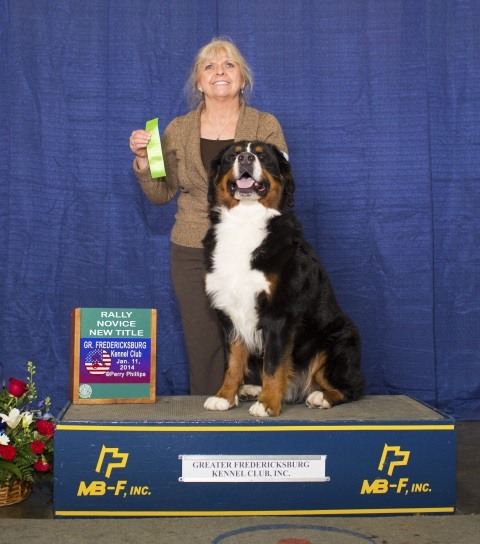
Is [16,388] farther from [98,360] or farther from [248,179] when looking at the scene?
[248,179]

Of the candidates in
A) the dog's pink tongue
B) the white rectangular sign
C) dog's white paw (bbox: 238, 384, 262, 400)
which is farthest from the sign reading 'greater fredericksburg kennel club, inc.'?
the dog's pink tongue

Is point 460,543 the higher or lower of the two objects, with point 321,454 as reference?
lower

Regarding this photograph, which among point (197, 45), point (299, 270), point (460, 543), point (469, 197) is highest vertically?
point (197, 45)

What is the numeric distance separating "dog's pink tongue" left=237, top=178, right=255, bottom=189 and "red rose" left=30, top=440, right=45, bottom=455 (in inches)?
51.4

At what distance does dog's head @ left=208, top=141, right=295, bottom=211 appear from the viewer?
2969 millimetres

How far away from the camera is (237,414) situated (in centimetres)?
279

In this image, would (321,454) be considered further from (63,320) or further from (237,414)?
(63,320)

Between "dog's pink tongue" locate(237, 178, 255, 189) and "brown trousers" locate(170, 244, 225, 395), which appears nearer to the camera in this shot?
"dog's pink tongue" locate(237, 178, 255, 189)

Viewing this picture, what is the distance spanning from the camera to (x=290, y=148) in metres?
4.41

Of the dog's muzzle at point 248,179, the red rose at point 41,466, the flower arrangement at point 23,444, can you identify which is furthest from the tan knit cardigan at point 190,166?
the red rose at point 41,466

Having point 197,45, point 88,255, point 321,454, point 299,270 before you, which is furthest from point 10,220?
point 321,454

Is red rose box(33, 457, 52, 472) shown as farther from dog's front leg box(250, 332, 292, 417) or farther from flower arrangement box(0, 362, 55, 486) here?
dog's front leg box(250, 332, 292, 417)

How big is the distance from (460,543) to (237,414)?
0.90 metres

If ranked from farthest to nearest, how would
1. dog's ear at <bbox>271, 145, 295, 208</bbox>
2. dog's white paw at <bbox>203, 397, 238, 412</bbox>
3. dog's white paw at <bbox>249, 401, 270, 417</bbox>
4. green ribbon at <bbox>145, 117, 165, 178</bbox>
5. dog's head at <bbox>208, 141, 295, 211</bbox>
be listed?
green ribbon at <bbox>145, 117, 165, 178</bbox>
dog's ear at <bbox>271, 145, 295, 208</bbox>
dog's head at <bbox>208, 141, 295, 211</bbox>
dog's white paw at <bbox>203, 397, 238, 412</bbox>
dog's white paw at <bbox>249, 401, 270, 417</bbox>
